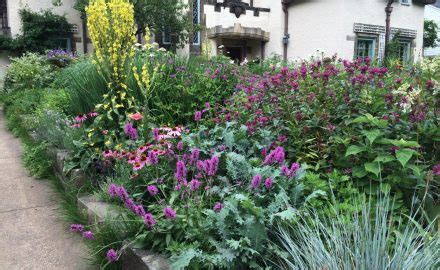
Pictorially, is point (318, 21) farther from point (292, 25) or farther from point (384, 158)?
point (384, 158)

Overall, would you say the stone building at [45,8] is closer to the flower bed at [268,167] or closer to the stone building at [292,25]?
the stone building at [292,25]

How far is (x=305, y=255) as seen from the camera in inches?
67.0

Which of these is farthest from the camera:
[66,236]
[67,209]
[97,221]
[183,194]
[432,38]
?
[432,38]

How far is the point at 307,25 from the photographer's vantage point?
13.3 m

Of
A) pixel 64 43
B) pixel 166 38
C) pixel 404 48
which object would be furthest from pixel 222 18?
pixel 404 48

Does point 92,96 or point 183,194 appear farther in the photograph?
point 92,96

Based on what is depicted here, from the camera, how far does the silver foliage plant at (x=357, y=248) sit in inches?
61.2

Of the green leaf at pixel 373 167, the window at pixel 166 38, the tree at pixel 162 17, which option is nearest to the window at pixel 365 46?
the tree at pixel 162 17

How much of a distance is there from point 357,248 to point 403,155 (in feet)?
2.18

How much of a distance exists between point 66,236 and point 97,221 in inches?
19.0

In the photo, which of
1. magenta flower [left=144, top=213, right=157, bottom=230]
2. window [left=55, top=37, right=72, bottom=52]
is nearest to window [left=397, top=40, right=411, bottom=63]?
window [left=55, top=37, right=72, bottom=52]

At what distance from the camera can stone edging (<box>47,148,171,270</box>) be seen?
6.33 feet

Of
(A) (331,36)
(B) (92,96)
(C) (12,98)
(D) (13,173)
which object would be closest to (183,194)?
(B) (92,96)

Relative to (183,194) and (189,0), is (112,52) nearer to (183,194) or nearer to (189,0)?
(183,194)
